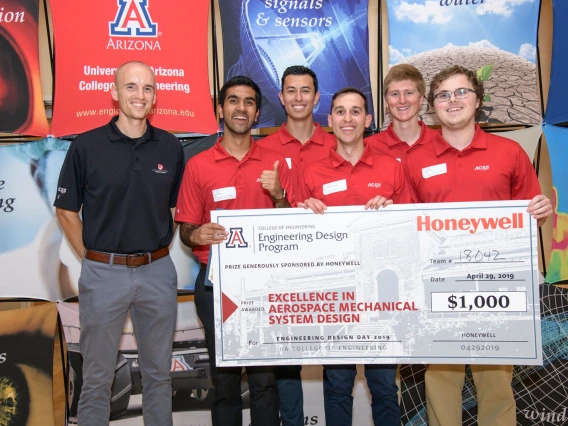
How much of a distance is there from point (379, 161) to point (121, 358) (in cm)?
225

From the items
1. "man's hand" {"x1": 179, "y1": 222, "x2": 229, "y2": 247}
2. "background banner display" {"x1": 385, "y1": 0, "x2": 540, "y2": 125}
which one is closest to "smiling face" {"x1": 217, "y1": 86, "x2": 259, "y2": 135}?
"man's hand" {"x1": 179, "y1": 222, "x2": 229, "y2": 247}

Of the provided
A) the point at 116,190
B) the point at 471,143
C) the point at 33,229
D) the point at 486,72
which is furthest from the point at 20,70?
the point at 486,72

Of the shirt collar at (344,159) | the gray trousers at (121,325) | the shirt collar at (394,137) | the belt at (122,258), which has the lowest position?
the gray trousers at (121,325)

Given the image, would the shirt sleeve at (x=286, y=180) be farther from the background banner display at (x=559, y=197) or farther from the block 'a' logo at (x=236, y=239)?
the background banner display at (x=559, y=197)

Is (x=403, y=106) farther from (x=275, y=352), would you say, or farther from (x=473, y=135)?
(x=275, y=352)

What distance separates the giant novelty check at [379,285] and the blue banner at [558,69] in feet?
4.73

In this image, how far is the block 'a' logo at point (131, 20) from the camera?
11.7ft

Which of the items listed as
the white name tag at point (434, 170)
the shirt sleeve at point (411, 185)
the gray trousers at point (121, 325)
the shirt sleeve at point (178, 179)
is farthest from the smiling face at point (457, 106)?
the gray trousers at point (121, 325)

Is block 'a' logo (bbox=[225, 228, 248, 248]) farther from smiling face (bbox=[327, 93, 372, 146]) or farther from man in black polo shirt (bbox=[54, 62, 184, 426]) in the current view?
smiling face (bbox=[327, 93, 372, 146])

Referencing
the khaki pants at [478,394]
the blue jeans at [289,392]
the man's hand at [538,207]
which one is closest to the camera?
→ the man's hand at [538,207]

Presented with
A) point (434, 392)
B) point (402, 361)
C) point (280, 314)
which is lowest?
point (434, 392)

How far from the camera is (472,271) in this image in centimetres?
258

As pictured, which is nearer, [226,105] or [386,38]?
[226,105]

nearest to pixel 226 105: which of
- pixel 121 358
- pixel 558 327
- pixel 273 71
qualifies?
pixel 273 71
